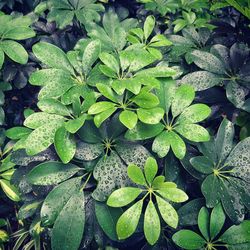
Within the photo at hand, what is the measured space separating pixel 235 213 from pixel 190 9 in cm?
106

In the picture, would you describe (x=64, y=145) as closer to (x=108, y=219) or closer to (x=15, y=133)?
(x=108, y=219)

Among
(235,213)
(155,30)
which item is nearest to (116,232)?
(235,213)

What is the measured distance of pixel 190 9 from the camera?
154 cm

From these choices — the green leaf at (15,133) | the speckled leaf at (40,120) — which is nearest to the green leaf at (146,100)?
the speckled leaf at (40,120)

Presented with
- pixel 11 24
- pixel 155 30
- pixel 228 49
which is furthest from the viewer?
pixel 155 30

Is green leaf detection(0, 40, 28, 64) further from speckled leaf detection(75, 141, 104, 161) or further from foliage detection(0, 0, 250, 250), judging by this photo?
speckled leaf detection(75, 141, 104, 161)

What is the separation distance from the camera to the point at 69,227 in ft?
2.76

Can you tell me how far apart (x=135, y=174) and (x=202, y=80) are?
1.40ft

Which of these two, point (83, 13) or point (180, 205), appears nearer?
point (180, 205)

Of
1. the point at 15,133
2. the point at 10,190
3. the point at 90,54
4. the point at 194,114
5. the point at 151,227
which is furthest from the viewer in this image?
the point at 10,190

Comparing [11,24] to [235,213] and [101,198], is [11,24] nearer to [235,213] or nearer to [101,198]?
[101,198]

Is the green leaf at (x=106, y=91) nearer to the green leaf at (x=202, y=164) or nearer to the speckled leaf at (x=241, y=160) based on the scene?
the green leaf at (x=202, y=164)

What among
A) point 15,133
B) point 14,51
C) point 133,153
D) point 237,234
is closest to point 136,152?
point 133,153

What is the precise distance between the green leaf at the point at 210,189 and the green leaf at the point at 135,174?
0.18 m
